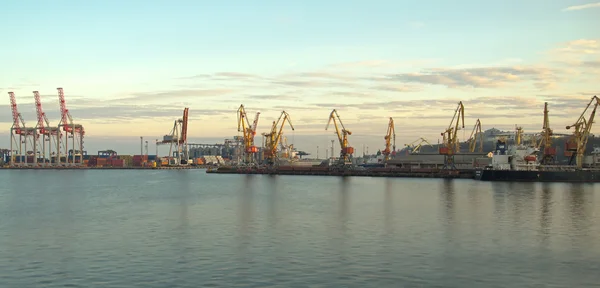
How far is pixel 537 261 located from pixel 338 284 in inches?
381

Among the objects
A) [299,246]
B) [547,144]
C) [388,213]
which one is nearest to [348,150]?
[547,144]

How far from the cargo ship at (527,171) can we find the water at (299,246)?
172ft

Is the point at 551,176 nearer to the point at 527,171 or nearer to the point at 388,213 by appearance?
the point at 527,171

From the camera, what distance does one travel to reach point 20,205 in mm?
54500

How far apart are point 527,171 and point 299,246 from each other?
80.8 meters

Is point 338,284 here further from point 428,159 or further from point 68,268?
point 428,159

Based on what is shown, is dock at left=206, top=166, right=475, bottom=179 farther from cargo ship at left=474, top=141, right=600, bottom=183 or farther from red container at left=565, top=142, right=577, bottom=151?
red container at left=565, top=142, right=577, bottom=151

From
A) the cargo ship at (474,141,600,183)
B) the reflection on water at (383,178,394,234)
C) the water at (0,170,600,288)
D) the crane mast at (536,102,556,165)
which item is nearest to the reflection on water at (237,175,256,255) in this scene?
the water at (0,170,600,288)

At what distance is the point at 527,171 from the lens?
10244 cm

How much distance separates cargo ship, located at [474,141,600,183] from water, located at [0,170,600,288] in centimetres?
5235

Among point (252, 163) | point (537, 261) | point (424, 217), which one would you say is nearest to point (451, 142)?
point (252, 163)

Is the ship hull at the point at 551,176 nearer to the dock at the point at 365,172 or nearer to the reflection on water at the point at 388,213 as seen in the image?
the dock at the point at 365,172

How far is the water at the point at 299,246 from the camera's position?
23.1 meters

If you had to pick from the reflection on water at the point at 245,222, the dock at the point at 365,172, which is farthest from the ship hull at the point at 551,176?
the reflection on water at the point at 245,222
